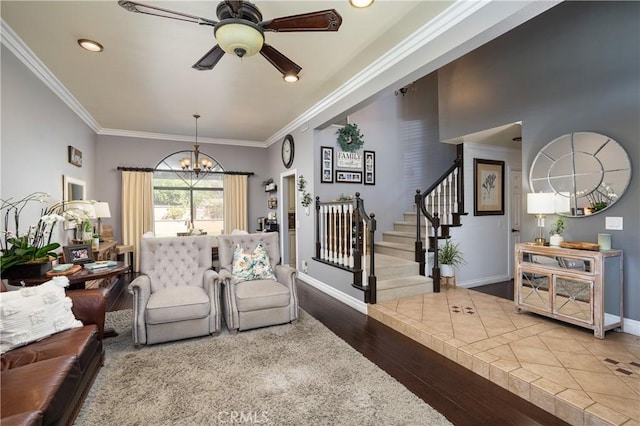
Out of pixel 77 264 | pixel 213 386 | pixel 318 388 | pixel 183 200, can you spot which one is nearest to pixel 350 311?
pixel 318 388

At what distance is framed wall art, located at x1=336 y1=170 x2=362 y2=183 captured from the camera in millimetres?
5316

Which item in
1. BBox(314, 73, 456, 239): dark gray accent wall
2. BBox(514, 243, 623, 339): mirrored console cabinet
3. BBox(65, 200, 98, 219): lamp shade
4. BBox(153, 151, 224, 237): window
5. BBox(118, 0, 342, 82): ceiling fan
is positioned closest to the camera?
BBox(118, 0, 342, 82): ceiling fan

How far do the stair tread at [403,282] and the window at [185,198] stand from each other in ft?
14.6

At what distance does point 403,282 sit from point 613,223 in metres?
2.30

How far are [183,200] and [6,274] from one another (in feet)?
14.6

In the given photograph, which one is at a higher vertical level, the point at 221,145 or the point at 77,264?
the point at 221,145

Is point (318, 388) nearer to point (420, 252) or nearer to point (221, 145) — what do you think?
point (420, 252)

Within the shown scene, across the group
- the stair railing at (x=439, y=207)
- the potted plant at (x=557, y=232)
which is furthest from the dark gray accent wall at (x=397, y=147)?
the potted plant at (x=557, y=232)

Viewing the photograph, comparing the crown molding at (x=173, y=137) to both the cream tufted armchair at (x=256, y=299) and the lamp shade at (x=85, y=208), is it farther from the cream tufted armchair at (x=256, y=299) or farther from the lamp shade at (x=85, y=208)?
the cream tufted armchair at (x=256, y=299)

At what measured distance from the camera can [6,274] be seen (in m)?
2.56

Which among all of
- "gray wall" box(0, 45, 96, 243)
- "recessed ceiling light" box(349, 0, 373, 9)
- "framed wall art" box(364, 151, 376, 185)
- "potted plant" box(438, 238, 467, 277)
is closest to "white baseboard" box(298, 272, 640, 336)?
"potted plant" box(438, 238, 467, 277)

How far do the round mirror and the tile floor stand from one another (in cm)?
132

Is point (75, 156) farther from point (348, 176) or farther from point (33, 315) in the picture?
point (348, 176)

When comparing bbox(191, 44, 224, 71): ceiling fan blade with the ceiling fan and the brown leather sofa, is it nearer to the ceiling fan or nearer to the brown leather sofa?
the ceiling fan
